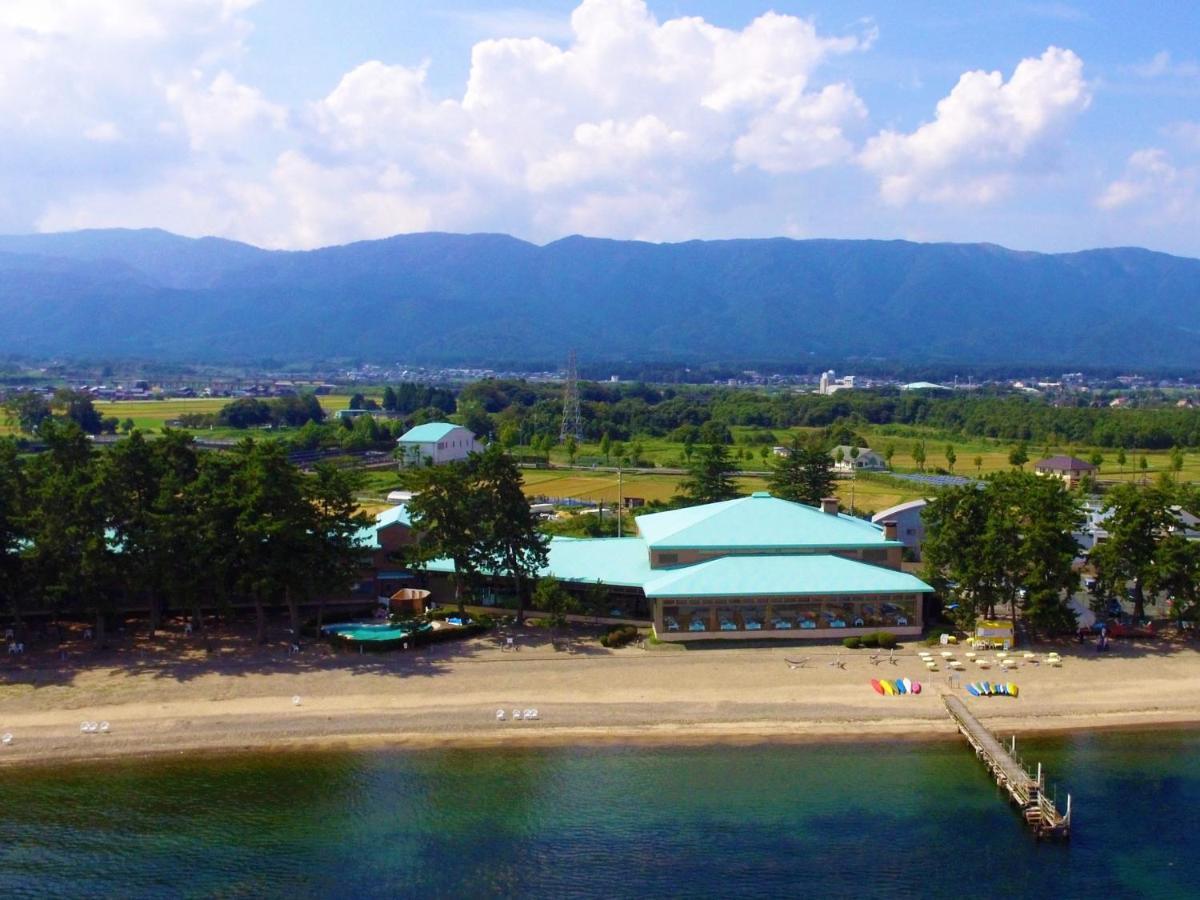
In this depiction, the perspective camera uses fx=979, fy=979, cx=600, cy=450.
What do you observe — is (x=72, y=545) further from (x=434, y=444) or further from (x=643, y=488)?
(x=434, y=444)

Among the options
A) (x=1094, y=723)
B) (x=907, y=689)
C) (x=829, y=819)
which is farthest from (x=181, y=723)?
(x=1094, y=723)

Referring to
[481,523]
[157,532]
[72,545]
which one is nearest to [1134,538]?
[481,523]

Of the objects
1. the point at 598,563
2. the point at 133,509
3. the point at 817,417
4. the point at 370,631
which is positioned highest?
the point at 133,509

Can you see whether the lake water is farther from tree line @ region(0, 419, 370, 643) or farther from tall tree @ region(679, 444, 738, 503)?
tall tree @ region(679, 444, 738, 503)

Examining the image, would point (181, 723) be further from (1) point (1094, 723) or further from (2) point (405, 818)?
(1) point (1094, 723)

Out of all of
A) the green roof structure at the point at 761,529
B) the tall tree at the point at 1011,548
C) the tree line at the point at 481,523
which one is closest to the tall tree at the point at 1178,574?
the tall tree at the point at 1011,548
